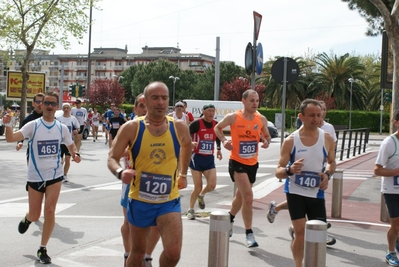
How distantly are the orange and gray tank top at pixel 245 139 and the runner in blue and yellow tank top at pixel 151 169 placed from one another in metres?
3.06

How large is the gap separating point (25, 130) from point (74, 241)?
1.58m

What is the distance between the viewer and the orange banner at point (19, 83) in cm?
4019

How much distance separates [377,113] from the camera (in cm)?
5444

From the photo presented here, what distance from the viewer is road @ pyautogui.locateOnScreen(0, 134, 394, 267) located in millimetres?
6680

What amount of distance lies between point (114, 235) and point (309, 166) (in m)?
3.27

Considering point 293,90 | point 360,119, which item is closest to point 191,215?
point 360,119

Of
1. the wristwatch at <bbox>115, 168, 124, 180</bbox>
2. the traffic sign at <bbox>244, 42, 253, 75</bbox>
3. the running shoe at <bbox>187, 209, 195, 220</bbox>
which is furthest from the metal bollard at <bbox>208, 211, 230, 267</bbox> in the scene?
the traffic sign at <bbox>244, 42, 253, 75</bbox>

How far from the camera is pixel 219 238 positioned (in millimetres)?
4684

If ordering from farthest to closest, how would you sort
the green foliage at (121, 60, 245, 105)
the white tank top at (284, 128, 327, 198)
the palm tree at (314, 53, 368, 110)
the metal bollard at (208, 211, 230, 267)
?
the green foliage at (121, 60, 245, 105), the palm tree at (314, 53, 368, 110), the white tank top at (284, 128, 327, 198), the metal bollard at (208, 211, 230, 267)

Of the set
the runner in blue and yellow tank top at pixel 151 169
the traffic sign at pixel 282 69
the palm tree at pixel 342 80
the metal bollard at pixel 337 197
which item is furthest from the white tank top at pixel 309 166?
the palm tree at pixel 342 80

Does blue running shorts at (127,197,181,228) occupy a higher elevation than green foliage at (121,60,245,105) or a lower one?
lower

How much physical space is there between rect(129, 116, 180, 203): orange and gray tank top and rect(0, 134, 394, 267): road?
1922 millimetres

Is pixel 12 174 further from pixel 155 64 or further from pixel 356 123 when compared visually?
pixel 155 64

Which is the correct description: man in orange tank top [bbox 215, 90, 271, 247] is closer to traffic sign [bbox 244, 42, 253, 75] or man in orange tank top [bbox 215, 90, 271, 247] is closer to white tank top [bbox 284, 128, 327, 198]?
white tank top [bbox 284, 128, 327, 198]
